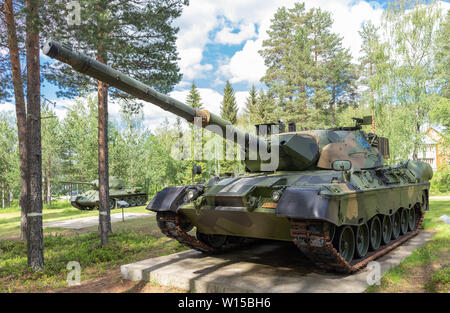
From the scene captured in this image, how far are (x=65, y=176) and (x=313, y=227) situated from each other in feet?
105

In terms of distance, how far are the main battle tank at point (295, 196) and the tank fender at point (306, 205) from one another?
15mm

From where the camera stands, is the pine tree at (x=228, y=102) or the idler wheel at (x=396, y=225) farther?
the pine tree at (x=228, y=102)

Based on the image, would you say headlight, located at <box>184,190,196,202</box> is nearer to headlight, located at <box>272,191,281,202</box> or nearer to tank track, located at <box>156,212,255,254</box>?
tank track, located at <box>156,212,255,254</box>

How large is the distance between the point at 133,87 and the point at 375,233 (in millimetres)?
5997

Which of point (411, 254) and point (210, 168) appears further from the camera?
point (210, 168)

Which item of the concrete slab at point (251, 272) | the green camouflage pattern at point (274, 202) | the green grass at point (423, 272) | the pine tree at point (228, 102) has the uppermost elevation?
the pine tree at point (228, 102)

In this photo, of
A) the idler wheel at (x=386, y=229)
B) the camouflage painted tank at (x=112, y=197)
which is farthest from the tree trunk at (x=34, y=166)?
the camouflage painted tank at (x=112, y=197)

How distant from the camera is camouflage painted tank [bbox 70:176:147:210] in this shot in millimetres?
21281

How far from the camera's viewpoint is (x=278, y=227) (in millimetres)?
5973

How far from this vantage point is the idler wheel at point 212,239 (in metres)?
8.00

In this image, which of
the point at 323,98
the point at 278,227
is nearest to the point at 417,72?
the point at 323,98

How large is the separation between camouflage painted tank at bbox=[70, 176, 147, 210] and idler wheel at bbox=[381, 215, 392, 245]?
17054 millimetres

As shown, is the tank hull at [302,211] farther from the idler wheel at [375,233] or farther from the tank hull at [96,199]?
the tank hull at [96,199]
